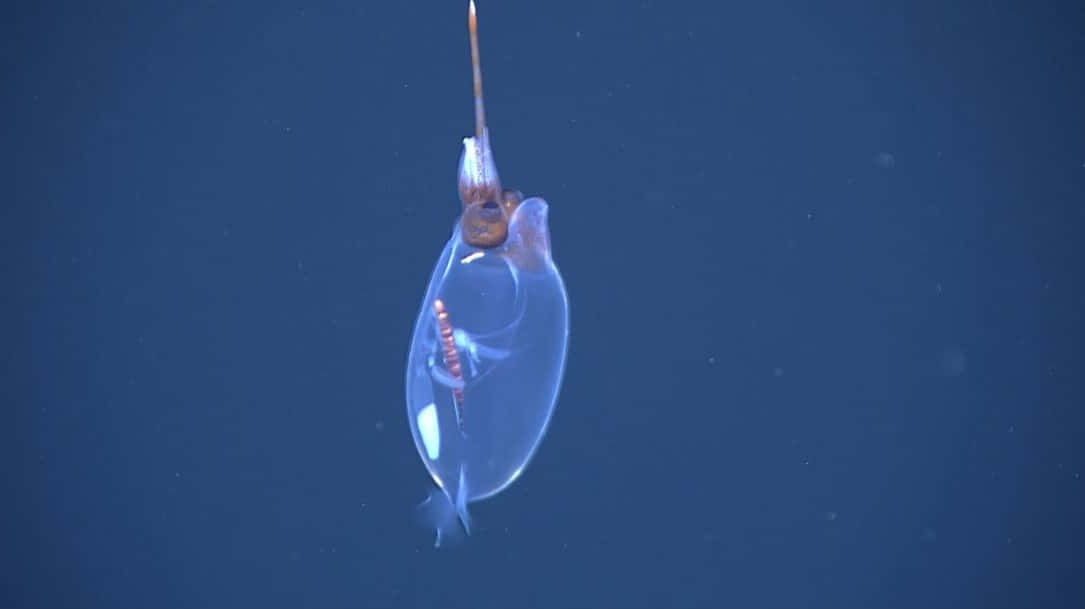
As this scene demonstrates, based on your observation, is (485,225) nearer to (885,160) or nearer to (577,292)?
(577,292)

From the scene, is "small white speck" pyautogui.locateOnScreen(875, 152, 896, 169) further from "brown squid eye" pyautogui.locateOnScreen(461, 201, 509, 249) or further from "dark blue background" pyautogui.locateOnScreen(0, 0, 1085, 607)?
"brown squid eye" pyautogui.locateOnScreen(461, 201, 509, 249)

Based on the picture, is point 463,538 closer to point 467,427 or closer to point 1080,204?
point 467,427

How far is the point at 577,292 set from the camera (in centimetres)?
442

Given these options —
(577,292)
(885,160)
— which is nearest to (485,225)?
(577,292)

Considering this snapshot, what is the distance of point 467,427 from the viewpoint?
4.39m

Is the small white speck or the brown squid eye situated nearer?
the brown squid eye

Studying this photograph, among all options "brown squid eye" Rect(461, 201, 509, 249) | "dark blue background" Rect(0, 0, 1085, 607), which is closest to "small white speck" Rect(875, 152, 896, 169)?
"dark blue background" Rect(0, 0, 1085, 607)

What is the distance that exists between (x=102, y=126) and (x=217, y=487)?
1.68 meters

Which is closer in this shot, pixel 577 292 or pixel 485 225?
pixel 485 225

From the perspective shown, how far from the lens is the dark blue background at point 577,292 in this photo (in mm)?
4289

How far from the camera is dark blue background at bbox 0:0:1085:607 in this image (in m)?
4.29

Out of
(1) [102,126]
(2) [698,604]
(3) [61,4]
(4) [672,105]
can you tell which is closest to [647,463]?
(2) [698,604]

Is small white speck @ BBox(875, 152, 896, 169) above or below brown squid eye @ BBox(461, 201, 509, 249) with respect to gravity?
below

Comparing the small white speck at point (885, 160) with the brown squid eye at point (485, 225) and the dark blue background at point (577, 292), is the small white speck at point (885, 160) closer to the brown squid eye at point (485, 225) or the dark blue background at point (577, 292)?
the dark blue background at point (577, 292)
